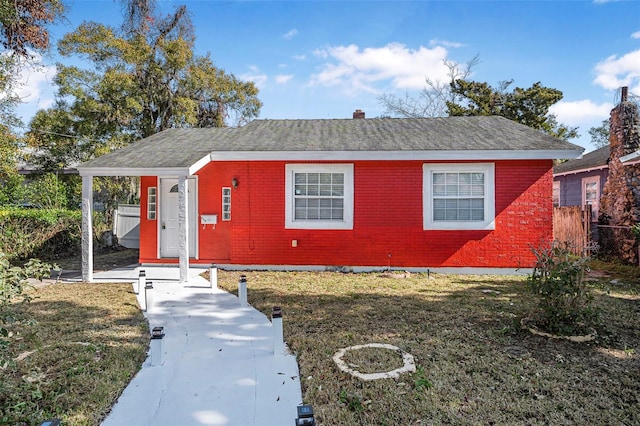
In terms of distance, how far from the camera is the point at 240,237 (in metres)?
9.89

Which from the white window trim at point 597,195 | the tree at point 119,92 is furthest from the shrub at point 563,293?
the tree at point 119,92

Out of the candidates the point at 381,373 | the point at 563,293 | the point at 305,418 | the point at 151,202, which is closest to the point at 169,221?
the point at 151,202

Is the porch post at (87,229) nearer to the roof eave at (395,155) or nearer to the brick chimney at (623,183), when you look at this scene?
the roof eave at (395,155)

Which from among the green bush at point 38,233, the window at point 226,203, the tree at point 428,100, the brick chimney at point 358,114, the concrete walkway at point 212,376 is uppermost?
the tree at point 428,100

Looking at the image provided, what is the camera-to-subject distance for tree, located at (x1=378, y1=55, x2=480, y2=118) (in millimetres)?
29641

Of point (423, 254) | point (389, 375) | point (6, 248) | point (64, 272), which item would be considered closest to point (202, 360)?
point (389, 375)

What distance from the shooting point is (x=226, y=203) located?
10055 millimetres

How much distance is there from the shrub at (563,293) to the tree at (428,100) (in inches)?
1057

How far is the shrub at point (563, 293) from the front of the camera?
4719 millimetres

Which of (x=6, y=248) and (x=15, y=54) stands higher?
(x=15, y=54)

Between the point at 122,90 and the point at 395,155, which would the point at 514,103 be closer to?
the point at 395,155

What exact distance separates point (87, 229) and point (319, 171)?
5511 millimetres

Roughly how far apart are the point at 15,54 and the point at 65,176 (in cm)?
833

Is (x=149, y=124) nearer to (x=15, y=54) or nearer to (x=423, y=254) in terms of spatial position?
(x=15, y=54)
